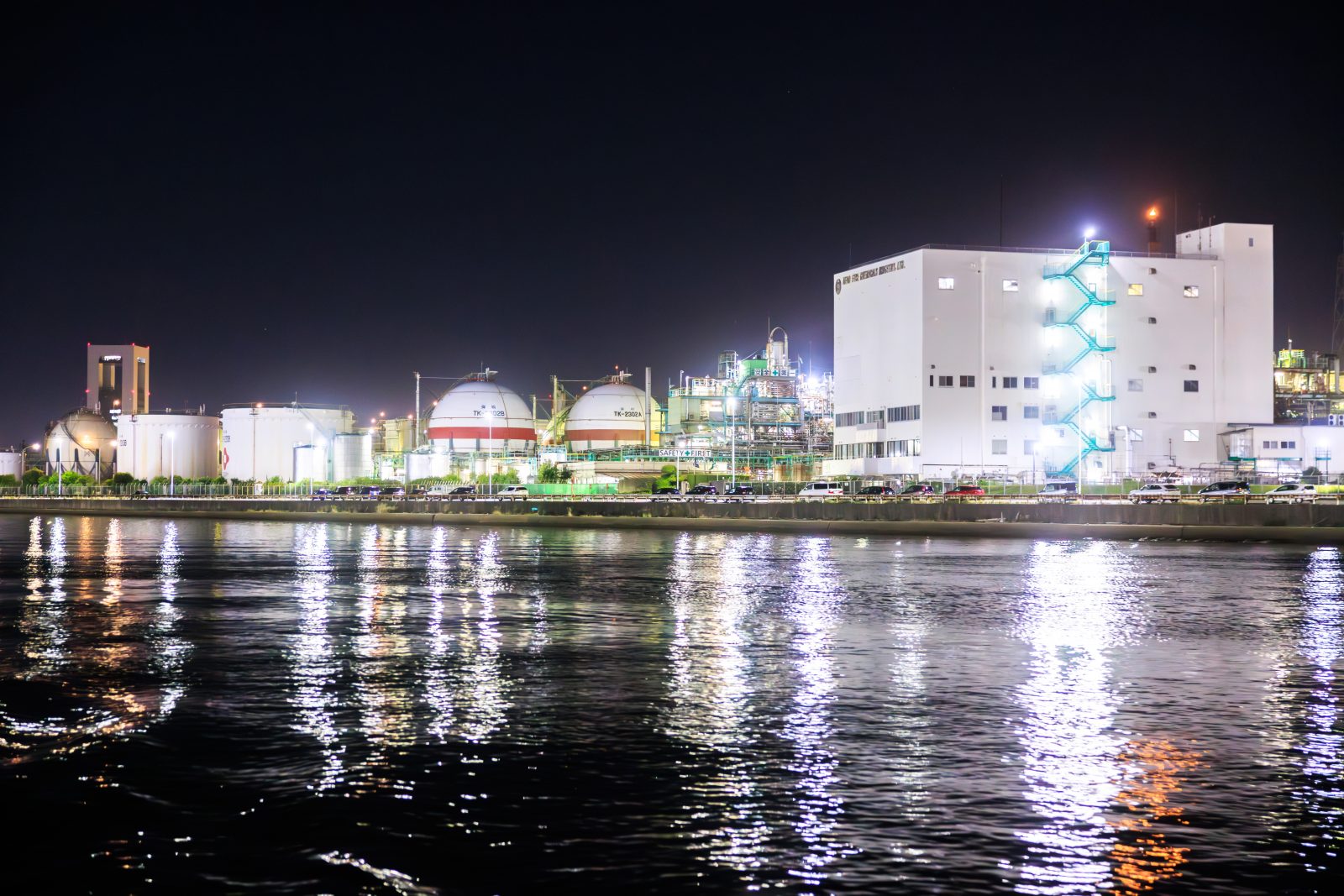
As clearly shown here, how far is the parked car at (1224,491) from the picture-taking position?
6688cm

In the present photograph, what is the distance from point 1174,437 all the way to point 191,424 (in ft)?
313

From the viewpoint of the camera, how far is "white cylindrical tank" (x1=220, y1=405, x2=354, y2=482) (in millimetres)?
123438

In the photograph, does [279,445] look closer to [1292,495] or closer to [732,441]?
[732,441]

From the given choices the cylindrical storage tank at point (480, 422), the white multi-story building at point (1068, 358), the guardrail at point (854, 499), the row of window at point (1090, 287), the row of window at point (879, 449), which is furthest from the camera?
the cylindrical storage tank at point (480, 422)

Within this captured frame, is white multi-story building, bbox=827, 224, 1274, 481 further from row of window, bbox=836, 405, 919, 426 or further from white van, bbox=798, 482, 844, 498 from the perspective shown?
white van, bbox=798, 482, 844, 498

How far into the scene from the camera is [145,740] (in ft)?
46.5

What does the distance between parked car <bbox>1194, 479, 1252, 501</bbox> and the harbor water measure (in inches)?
1530

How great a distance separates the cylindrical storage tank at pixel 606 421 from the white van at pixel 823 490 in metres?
40.1

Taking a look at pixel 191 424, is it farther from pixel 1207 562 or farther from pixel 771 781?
pixel 771 781

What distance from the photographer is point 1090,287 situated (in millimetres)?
87375

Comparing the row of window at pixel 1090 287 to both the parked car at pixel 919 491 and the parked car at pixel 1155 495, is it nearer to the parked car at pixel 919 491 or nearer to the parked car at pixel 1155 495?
the parked car at pixel 919 491

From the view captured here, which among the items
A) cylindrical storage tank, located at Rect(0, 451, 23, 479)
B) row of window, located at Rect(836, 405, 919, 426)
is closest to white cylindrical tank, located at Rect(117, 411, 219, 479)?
cylindrical storage tank, located at Rect(0, 451, 23, 479)

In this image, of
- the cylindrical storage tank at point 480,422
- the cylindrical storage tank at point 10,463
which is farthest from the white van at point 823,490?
the cylindrical storage tank at point 10,463

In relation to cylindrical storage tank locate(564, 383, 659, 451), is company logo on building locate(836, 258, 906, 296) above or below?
above
